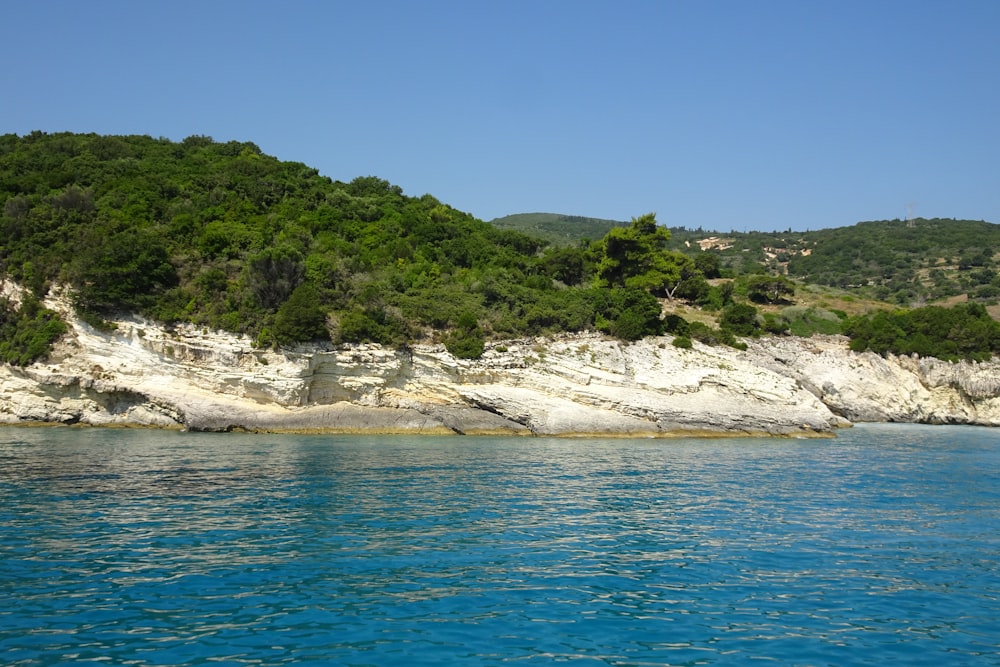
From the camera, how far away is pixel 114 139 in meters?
55.8

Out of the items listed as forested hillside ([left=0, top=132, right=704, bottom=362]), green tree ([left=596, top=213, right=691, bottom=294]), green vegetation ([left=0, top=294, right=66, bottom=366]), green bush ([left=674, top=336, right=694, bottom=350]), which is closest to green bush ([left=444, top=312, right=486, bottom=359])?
forested hillside ([left=0, top=132, right=704, bottom=362])

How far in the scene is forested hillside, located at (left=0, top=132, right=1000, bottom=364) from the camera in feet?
116

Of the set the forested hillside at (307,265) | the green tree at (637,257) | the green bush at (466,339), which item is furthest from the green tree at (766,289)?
the green bush at (466,339)

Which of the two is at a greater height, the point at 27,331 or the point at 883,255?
the point at 883,255

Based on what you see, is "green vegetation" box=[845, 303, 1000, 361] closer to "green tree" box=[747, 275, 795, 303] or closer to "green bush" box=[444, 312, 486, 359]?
"green tree" box=[747, 275, 795, 303]

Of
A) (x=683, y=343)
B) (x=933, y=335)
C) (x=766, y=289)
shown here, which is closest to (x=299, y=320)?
(x=683, y=343)

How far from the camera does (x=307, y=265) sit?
131 ft

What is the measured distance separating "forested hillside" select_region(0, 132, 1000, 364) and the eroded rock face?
4.12 feet

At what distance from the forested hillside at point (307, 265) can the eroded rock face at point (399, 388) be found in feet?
4.12

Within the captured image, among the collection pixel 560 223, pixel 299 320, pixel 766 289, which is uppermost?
pixel 560 223

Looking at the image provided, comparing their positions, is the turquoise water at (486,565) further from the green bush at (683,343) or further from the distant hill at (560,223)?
the distant hill at (560,223)

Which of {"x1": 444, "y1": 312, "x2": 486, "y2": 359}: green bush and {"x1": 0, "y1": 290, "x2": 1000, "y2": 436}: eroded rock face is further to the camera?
{"x1": 444, "y1": 312, "x2": 486, "y2": 359}: green bush

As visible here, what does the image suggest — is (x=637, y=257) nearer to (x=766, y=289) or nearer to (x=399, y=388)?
(x=766, y=289)

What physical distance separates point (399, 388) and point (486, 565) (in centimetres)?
2562
